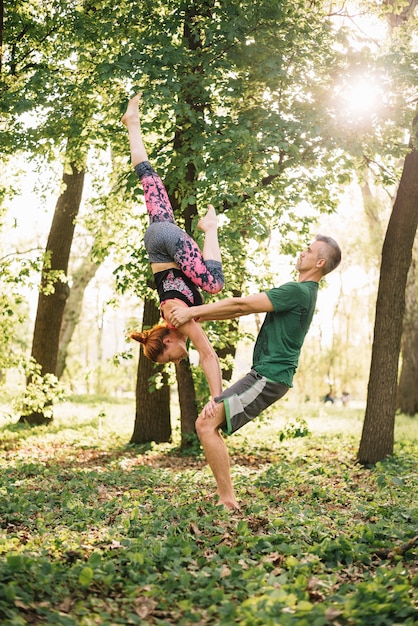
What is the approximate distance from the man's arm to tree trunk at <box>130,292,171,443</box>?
7.12 metres

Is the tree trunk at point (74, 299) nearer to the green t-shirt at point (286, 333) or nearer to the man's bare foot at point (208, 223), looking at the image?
the man's bare foot at point (208, 223)

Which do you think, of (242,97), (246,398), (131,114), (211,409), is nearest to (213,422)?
(211,409)

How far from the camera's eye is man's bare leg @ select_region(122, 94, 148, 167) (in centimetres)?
645

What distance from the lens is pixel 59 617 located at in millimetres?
3287

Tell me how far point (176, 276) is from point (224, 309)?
0.65 m

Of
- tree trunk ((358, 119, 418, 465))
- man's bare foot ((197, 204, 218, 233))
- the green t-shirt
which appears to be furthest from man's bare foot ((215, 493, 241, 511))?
tree trunk ((358, 119, 418, 465))

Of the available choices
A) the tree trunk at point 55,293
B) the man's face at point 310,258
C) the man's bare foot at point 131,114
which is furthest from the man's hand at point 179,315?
the tree trunk at point 55,293

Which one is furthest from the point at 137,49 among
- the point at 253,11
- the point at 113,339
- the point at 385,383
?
the point at 113,339

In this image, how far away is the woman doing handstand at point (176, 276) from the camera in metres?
5.92

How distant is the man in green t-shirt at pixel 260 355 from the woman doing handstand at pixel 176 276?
19 centimetres

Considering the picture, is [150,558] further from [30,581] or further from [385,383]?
[385,383]

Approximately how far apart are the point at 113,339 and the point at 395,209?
54.6m

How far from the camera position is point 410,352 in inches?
853

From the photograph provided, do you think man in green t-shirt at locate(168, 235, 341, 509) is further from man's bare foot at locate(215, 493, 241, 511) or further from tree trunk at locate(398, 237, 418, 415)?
tree trunk at locate(398, 237, 418, 415)
